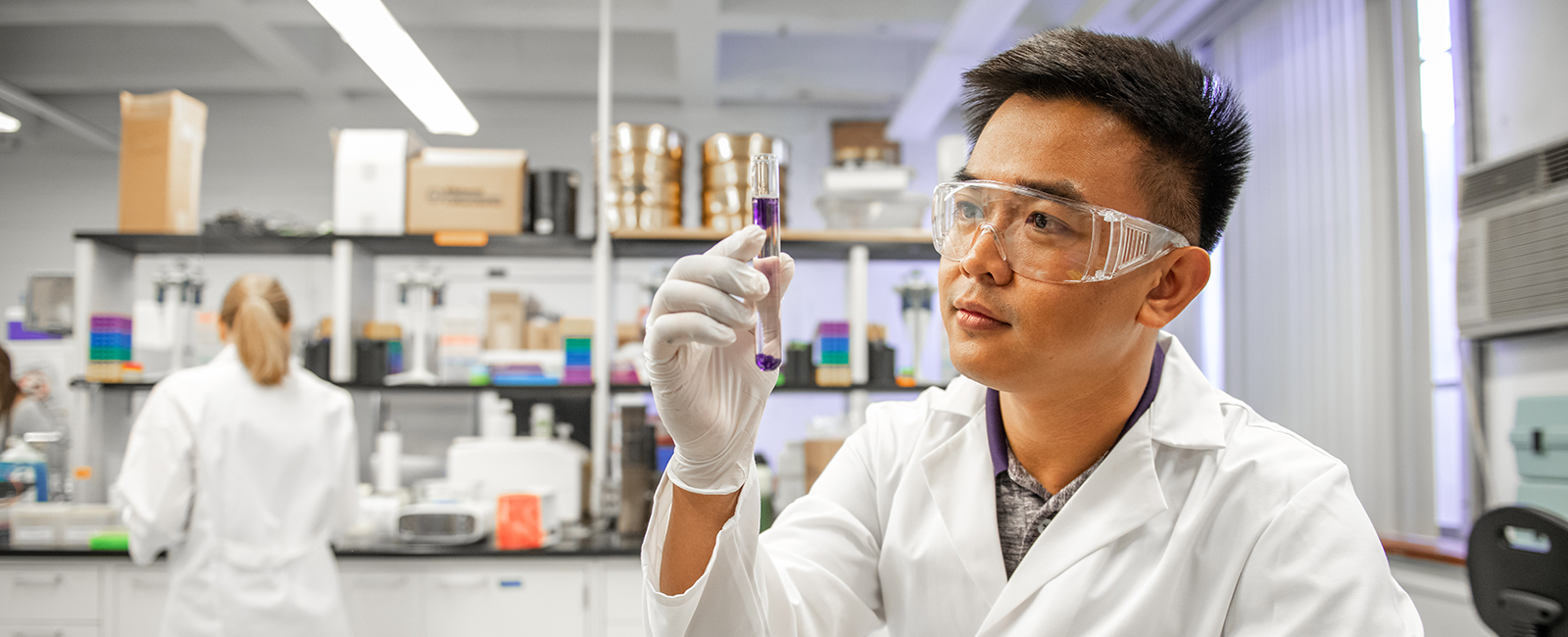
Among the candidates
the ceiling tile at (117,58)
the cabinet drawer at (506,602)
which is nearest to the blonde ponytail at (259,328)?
the cabinet drawer at (506,602)

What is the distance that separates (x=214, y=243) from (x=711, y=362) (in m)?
3.43

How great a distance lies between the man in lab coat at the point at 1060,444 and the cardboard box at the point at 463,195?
2.63m

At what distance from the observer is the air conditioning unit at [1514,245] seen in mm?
2438

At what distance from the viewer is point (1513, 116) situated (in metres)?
2.74

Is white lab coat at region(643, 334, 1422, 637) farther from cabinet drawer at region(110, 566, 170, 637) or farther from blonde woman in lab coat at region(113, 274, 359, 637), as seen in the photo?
cabinet drawer at region(110, 566, 170, 637)

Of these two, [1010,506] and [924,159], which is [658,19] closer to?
[924,159]

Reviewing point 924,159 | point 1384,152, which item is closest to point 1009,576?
point 1384,152

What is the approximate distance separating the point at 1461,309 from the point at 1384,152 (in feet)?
2.50

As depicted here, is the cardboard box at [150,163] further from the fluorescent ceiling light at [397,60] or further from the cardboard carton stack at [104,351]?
the fluorescent ceiling light at [397,60]

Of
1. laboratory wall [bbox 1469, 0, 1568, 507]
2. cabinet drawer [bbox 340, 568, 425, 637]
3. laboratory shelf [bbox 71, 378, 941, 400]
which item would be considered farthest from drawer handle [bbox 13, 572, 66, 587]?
laboratory wall [bbox 1469, 0, 1568, 507]

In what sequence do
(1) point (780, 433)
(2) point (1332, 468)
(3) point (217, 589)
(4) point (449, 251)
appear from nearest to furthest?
(2) point (1332, 468) < (3) point (217, 589) < (4) point (449, 251) < (1) point (780, 433)

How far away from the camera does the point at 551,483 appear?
3422 mm

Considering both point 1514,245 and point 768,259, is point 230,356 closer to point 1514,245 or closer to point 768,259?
point 768,259

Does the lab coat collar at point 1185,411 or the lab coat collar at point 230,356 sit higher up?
the lab coat collar at point 230,356
